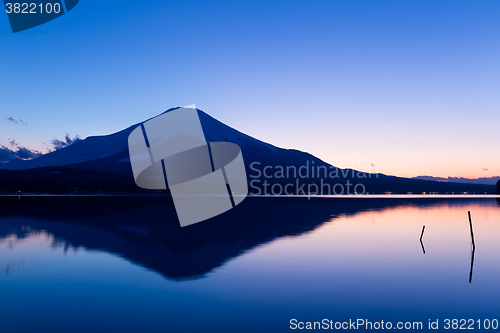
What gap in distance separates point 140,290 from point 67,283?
11.4 ft

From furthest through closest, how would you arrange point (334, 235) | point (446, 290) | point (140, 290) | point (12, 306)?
point (334, 235) → point (446, 290) → point (140, 290) → point (12, 306)

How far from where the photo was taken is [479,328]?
11.2 metres

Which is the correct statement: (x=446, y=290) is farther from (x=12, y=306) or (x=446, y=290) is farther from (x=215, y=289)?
(x=12, y=306)

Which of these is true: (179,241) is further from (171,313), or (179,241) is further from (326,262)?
(171,313)

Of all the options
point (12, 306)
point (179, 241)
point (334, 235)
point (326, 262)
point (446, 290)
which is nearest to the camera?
point (12, 306)

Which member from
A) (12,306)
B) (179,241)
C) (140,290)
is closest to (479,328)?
(140,290)

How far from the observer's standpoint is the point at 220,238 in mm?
29203

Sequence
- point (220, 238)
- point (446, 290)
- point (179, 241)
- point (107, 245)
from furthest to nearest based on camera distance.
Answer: point (220, 238)
point (179, 241)
point (107, 245)
point (446, 290)

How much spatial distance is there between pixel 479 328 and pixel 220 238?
66.3ft

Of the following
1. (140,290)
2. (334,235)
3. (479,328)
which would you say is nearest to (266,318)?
(140,290)

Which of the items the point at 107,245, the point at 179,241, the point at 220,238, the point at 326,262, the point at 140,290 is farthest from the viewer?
the point at 220,238

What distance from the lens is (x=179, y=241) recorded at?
88.3 feet

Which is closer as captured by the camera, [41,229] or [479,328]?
[479,328]

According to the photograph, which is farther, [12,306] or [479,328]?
[12,306]
